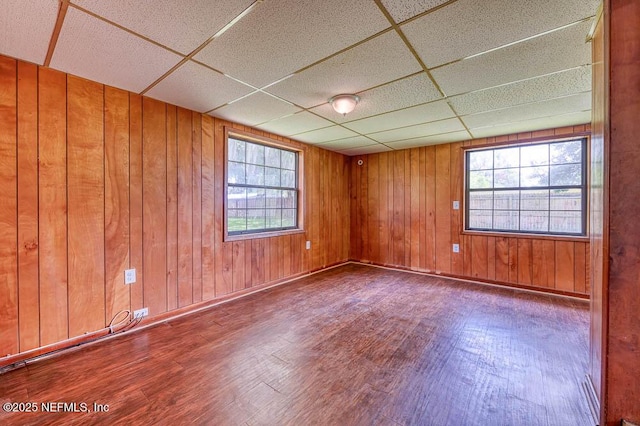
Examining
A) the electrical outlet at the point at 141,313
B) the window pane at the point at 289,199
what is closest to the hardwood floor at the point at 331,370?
the electrical outlet at the point at 141,313

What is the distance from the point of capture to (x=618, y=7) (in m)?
1.20

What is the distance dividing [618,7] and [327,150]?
393 centimetres

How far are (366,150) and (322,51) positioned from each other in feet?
10.7

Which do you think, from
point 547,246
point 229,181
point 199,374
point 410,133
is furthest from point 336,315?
point 547,246

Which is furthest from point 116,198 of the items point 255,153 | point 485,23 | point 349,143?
point 349,143

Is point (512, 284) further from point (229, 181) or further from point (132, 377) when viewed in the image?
point (132, 377)

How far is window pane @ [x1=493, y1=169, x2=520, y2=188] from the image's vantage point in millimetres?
3881

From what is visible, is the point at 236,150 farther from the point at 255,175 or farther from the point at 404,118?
the point at 404,118

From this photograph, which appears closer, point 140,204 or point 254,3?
point 254,3

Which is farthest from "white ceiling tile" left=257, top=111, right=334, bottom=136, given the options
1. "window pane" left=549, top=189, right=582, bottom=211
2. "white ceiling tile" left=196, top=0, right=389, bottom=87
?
"window pane" left=549, top=189, right=582, bottom=211

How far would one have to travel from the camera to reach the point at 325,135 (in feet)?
13.0

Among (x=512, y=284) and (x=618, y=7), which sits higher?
(x=618, y=7)

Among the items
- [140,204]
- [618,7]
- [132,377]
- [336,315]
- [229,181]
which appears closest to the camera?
[618,7]

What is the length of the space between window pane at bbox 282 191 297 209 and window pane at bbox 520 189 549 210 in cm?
336
